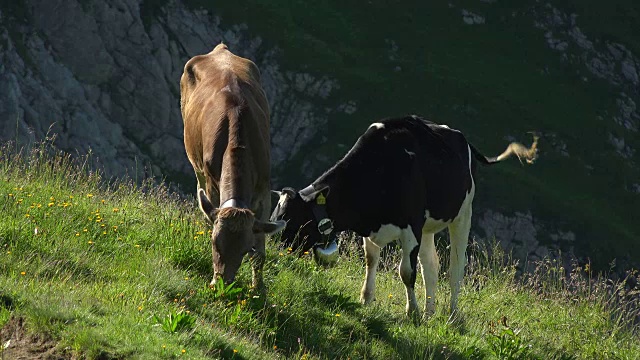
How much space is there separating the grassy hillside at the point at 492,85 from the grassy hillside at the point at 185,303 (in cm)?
6524

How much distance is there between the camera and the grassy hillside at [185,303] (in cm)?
823

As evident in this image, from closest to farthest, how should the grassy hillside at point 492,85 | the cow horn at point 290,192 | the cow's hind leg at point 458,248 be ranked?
the cow horn at point 290,192
the cow's hind leg at point 458,248
the grassy hillside at point 492,85

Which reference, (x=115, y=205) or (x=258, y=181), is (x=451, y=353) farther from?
(x=115, y=205)

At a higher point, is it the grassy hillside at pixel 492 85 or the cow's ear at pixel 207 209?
the cow's ear at pixel 207 209

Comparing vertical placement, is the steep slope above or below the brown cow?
below

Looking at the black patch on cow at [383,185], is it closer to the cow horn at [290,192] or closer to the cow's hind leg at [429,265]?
the cow horn at [290,192]

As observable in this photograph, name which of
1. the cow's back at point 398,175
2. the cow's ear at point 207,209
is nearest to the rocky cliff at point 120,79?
the cow's back at point 398,175

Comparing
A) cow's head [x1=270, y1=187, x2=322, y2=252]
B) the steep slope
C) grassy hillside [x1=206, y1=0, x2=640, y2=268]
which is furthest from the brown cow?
grassy hillside [x1=206, y1=0, x2=640, y2=268]

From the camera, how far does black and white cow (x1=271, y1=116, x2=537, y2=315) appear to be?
40.9 feet

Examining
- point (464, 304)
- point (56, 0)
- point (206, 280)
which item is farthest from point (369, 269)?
point (56, 0)

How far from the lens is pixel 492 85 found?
301 ft

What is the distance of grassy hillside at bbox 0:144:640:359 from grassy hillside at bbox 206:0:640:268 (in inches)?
2568

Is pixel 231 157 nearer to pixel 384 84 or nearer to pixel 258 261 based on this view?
pixel 258 261

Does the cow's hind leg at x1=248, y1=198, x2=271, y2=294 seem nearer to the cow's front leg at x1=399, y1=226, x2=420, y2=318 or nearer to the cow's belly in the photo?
the cow's front leg at x1=399, y1=226, x2=420, y2=318
